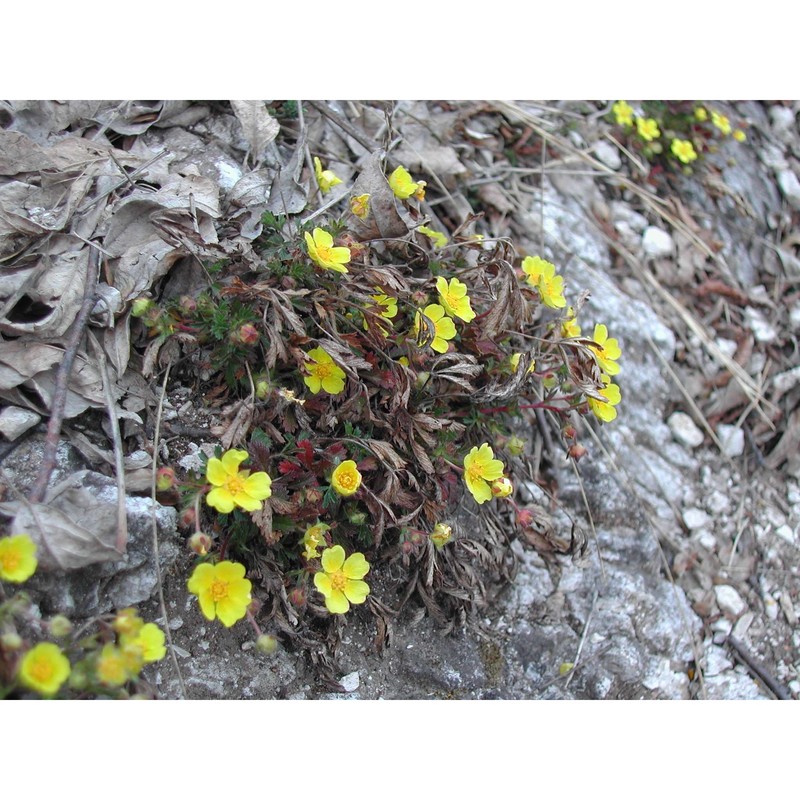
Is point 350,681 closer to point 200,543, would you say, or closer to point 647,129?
point 200,543

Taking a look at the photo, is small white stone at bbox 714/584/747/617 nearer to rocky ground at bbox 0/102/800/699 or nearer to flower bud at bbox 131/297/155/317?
rocky ground at bbox 0/102/800/699

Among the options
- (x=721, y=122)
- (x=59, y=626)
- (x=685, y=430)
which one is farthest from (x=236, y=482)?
(x=721, y=122)

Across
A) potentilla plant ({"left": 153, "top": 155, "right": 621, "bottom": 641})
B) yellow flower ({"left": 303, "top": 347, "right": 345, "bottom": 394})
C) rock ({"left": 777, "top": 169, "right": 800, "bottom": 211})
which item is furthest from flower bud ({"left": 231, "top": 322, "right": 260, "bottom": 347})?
rock ({"left": 777, "top": 169, "right": 800, "bottom": 211})

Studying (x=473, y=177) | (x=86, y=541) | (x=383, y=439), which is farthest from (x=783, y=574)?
(x=86, y=541)

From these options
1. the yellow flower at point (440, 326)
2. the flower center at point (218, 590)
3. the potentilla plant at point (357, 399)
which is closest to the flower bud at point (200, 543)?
the potentilla plant at point (357, 399)

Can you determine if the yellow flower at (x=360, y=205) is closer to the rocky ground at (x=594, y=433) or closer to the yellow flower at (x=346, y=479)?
the rocky ground at (x=594, y=433)

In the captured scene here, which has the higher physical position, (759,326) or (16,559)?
(759,326)
